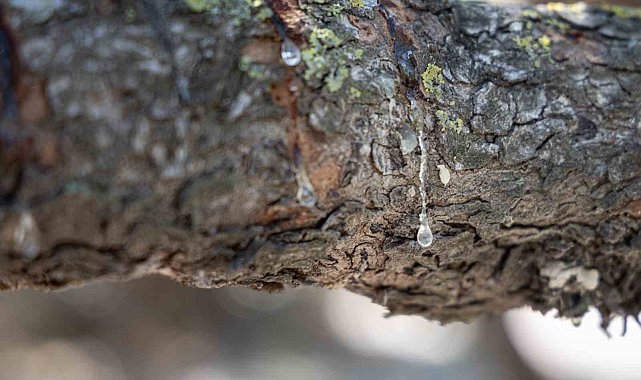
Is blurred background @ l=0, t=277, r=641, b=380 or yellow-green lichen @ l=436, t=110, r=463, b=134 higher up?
yellow-green lichen @ l=436, t=110, r=463, b=134

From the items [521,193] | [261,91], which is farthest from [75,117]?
[521,193]

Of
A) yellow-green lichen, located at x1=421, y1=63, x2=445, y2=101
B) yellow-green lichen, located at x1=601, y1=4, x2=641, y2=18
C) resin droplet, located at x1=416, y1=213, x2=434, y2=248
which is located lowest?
resin droplet, located at x1=416, y1=213, x2=434, y2=248

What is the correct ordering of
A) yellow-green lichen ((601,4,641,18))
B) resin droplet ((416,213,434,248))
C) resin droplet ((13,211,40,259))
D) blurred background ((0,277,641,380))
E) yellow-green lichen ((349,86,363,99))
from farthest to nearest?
blurred background ((0,277,641,380)) → yellow-green lichen ((601,4,641,18)) → resin droplet ((416,213,434,248)) → yellow-green lichen ((349,86,363,99)) → resin droplet ((13,211,40,259))

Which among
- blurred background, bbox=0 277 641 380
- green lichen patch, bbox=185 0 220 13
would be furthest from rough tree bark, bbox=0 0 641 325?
blurred background, bbox=0 277 641 380

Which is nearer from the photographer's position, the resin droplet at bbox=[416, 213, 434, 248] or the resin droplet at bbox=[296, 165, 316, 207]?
the resin droplet at bbox=[296, 165, 316, 207]

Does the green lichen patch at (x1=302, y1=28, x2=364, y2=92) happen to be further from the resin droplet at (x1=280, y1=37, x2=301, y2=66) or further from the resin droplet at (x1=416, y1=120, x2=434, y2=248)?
the resin droplet at (x1=416, y1=120, x2=434, y2=248)

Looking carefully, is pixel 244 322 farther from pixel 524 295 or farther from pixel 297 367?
pixel 524 295

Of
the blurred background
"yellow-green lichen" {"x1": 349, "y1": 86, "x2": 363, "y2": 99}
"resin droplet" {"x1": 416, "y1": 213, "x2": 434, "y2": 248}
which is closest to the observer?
"yellow-green lichen" {"x1": 349, "y1": 86, "x2": 363, "y2": 99}

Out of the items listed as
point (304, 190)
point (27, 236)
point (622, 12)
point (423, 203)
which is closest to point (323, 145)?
point (304, 190)

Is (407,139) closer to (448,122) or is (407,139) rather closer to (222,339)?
(448,122)
